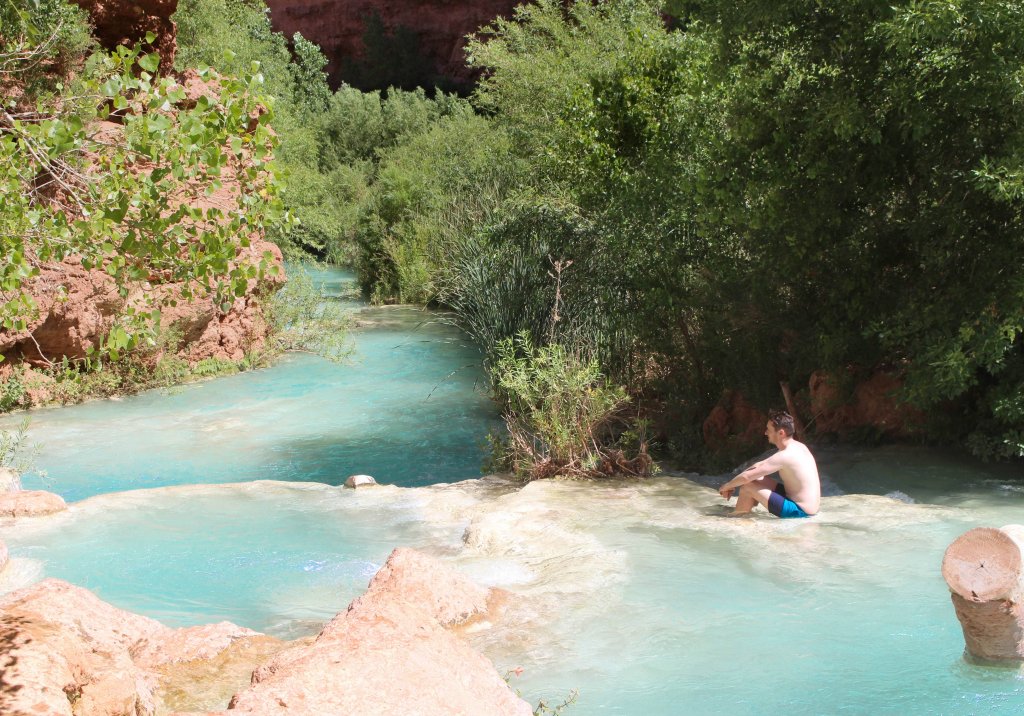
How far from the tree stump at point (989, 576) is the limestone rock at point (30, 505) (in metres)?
6.94

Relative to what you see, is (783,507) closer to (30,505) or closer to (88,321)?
(30,505)

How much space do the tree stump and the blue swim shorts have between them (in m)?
3.24

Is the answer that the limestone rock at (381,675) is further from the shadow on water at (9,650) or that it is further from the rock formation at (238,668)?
the shadow on water at (9,650)

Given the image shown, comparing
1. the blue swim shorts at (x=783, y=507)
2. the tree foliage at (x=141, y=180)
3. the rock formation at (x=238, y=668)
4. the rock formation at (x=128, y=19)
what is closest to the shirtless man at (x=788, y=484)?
the blue swim shorts at (x=783, y=507)

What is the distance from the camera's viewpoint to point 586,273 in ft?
42.2

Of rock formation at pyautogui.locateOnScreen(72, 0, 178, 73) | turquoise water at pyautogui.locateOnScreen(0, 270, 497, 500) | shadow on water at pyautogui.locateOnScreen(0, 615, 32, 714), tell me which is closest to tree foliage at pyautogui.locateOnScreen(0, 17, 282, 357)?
shadow on water at pyautogui.locateOnScreen(0, 615, 32, 714)

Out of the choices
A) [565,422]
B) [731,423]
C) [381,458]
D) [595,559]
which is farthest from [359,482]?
[731,423]

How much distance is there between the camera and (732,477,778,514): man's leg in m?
8.14

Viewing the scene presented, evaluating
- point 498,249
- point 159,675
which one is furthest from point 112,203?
point 498,249

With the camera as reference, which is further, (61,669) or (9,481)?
(9,481)

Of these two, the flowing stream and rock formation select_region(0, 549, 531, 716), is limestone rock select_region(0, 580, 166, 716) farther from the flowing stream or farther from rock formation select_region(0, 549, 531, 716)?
the flowing stream

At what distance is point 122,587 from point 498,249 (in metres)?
7.62

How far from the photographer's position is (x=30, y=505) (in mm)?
8516

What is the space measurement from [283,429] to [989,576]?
10.3 m
